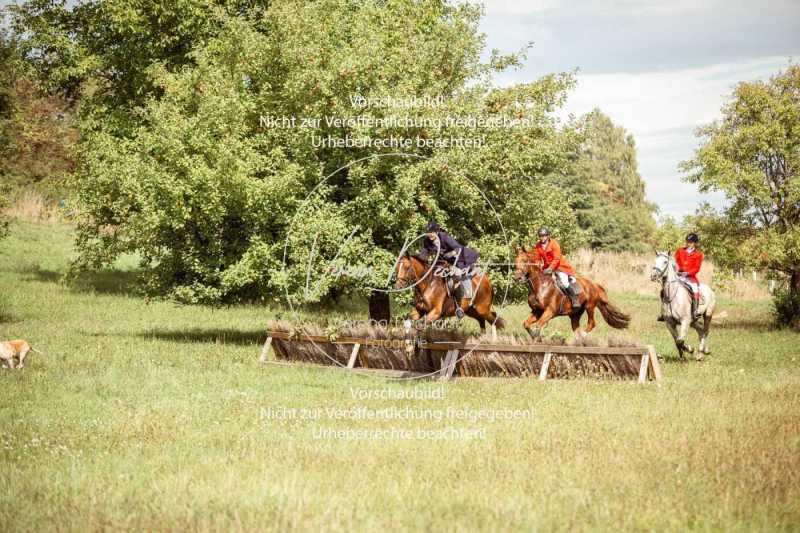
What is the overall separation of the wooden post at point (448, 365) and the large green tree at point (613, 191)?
44.7 m

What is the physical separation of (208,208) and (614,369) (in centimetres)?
1037

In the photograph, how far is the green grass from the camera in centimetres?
881

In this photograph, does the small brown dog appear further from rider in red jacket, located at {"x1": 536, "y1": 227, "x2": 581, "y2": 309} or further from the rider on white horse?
the rider on white horse

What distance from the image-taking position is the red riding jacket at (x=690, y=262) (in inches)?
871

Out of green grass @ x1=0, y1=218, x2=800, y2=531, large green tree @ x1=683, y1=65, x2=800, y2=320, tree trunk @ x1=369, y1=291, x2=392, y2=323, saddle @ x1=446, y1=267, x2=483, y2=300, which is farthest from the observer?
large green tree @ x1=683, y1=65, x2=800, y2=320

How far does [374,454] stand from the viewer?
445 inches

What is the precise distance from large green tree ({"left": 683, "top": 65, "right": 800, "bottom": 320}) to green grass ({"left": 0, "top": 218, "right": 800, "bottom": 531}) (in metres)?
12.4

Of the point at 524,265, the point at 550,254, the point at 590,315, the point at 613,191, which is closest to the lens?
the point at 524,265

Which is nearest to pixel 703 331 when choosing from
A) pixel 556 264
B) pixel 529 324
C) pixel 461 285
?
pixel 529 324

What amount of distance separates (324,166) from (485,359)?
6629 mm

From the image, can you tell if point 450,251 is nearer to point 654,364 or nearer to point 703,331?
point 654,364

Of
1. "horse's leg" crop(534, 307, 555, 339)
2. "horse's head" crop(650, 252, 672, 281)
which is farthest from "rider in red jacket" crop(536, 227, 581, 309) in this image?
"horse's head" crop(650, 252, 672, 281)

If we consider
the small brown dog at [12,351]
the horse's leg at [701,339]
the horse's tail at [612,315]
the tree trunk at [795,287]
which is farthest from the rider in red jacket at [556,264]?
the tree trunk at [795,287]

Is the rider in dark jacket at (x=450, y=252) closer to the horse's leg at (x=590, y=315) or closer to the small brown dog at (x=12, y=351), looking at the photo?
the horse's leg at (x=590, y=315)
